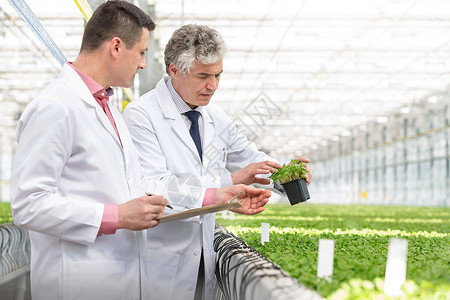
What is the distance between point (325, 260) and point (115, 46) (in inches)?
47.9

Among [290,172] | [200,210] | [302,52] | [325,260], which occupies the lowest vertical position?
[325,260]

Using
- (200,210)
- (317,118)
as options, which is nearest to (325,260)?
(200,210)

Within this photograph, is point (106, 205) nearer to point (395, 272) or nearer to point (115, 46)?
point (115, 46)

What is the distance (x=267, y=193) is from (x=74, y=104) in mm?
1134

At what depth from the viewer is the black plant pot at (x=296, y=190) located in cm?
310

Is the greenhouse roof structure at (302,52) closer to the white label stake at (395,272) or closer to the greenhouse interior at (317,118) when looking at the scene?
the greenhouse interior at (317,118)

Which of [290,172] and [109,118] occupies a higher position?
[109,118]

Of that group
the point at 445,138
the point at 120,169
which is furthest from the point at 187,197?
the point at 445,138

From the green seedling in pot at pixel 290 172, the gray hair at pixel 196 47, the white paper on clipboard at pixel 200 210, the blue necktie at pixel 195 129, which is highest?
the gray hair at pixel 196 47

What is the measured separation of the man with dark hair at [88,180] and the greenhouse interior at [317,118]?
0.16 feet

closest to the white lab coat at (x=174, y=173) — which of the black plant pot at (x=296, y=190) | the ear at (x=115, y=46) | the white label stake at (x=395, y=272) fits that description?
the black plant pot at (x=296, y=190)

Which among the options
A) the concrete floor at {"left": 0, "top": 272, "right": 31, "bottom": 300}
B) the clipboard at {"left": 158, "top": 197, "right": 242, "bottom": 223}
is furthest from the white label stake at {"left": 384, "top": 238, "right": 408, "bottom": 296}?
the concrete floor at {"left": 0, "top": 272, "right": 31, "bottom": 300}

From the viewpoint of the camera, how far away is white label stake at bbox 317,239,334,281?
6.17 ft

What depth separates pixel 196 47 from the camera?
279 centimetres
